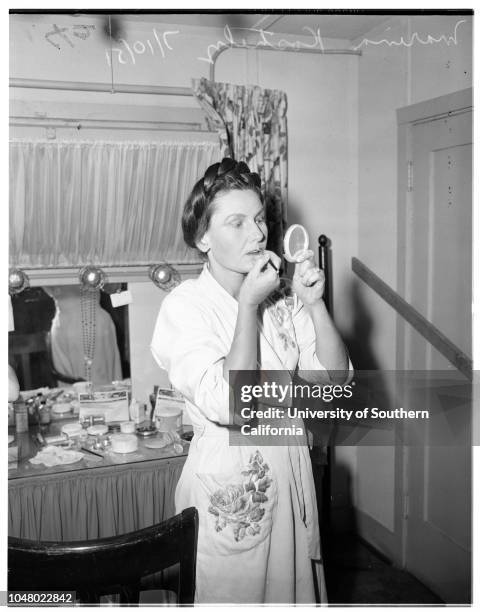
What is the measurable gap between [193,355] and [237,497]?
305mm

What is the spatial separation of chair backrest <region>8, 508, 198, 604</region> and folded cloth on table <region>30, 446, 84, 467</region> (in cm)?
99

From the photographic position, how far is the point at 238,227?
3.94 ft

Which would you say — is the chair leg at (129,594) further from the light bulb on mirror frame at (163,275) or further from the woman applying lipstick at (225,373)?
the light bulb on mirror frame at (163,275)

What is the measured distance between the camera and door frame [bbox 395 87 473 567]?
6.54 ft

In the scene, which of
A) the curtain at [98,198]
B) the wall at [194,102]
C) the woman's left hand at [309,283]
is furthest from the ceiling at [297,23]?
→ the woman's left hand at [309,283]

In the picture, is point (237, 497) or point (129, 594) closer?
point (129, 594)

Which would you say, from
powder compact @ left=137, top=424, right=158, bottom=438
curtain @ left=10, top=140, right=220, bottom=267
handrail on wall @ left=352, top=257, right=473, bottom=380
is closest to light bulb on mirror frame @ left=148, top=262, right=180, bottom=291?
curtain @ left=10, top=140, right=220, bottom=267

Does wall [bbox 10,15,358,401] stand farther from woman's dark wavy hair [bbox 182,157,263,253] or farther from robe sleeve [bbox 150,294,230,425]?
robe sleeve [bbox 150,294,230,425]

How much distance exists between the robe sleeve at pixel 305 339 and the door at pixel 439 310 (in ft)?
2.75

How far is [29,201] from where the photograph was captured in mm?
2010

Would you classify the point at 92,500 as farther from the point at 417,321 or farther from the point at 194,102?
the point at 194,102

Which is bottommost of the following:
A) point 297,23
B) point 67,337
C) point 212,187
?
point 67,337

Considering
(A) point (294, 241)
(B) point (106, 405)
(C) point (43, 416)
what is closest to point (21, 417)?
(C) point (43, 416)

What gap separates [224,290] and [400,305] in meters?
1.19
